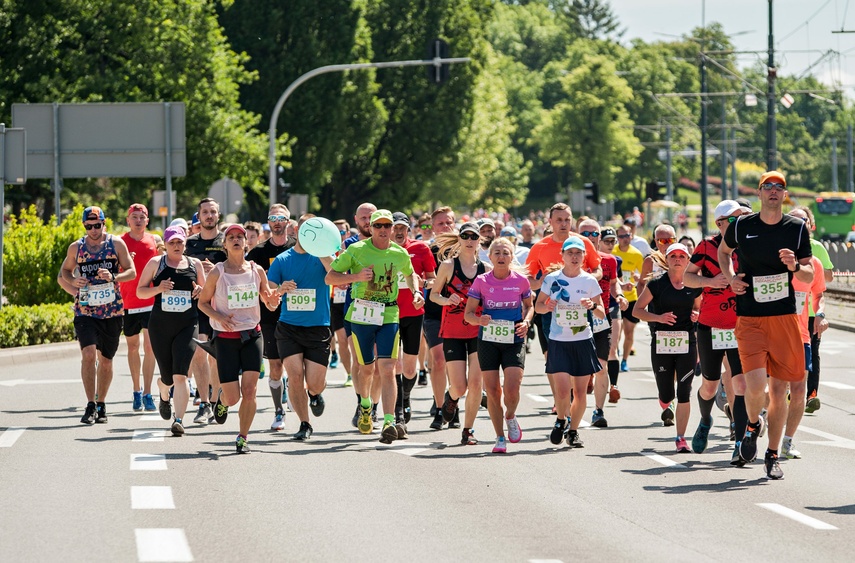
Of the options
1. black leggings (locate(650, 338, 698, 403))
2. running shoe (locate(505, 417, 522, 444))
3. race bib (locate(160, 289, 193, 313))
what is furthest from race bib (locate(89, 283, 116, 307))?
black leggings (locate(650, 338, 698, 403))

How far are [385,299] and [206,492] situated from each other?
10.6ft

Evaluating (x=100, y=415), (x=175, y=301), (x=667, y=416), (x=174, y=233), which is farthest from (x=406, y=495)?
(x=100, y=415)

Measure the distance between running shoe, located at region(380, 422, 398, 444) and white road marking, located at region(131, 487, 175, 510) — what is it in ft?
9.35

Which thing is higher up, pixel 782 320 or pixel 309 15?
pixel 309 15

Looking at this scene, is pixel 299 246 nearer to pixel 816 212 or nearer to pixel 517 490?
pixel 517 490

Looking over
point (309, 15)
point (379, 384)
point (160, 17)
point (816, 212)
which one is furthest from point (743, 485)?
point (816, 212)

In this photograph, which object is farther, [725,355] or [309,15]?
[309,15]

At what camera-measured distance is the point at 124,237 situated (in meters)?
15.7

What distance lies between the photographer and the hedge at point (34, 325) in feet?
74.0

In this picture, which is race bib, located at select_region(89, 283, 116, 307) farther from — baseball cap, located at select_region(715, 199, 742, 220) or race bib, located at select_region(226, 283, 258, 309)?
baseball cap, located at select_region(715, 199, 742, 220)

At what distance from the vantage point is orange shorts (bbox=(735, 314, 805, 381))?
11.1 meters

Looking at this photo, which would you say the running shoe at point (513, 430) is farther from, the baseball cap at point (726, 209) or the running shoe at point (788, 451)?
the baseball cap at point (726, 209)

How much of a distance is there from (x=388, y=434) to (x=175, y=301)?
2.21 metres

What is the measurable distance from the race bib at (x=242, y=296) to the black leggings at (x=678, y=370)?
324 cm
